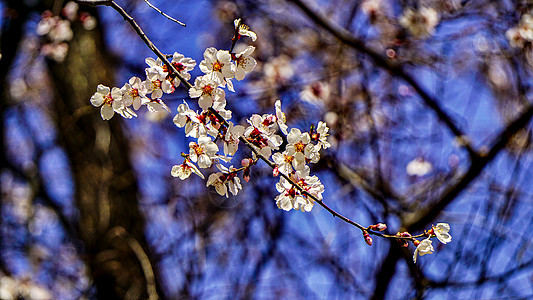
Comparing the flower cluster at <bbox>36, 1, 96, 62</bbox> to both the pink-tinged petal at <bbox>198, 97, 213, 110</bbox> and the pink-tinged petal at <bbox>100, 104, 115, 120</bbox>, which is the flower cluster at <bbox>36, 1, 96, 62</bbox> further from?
the pink-tinged petal at <bbox>198, 97, 213, 110</bbox>

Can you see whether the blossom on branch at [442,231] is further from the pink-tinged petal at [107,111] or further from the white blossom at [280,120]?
the pink-tinged petal at [107,111]

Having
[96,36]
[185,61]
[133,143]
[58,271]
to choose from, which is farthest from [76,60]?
[185,61]

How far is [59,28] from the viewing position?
4.04 meters

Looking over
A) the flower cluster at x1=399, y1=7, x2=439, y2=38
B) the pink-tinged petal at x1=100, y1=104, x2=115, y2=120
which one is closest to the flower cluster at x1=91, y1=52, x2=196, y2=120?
the pink-tinged petal at x1=100, y1=104, x2=115, y2=120

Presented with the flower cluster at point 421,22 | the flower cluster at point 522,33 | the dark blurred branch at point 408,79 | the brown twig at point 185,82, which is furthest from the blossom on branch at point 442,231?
the flower cluster at point 421,22

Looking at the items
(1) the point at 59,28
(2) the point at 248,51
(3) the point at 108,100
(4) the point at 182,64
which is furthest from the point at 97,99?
(1) the point at 59,28

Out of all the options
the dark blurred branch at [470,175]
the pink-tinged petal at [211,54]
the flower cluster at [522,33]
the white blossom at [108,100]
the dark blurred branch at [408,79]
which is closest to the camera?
the pink-tinged petal at [211,54]

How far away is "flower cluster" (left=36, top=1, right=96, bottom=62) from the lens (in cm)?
392

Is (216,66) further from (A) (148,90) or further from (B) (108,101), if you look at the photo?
(B) (108,101)

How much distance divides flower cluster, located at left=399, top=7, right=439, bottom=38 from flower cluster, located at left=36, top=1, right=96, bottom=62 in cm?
281

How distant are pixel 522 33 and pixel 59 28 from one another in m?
3.82

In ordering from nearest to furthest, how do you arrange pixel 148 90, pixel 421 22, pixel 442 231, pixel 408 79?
1. pixel 148 90
2. pixel 442 231
3. pixel 408 79
4. pixel 421 22

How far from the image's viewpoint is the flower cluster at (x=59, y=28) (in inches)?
154

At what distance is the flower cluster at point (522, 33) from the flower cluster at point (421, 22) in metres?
0.55
